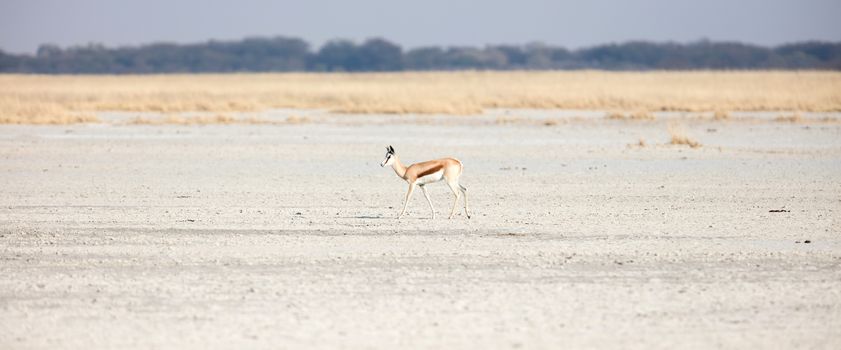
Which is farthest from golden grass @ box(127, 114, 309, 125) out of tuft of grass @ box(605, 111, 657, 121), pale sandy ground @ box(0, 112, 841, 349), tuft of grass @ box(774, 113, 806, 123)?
tuft of grass @ box(774, 113, 806, 123)

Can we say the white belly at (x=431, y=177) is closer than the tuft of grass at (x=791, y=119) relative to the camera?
Yes

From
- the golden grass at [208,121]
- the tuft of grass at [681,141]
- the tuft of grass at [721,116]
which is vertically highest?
the tuft of grass at [681,141]

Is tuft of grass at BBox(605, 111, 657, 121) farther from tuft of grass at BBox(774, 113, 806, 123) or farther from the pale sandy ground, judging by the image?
the pale sandy ground

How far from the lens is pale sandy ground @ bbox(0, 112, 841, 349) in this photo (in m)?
8.88

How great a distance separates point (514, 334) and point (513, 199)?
29.7 ft

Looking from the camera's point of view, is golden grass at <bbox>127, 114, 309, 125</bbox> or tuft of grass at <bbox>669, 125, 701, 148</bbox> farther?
golden grass at <bbox>127, 114, 309, 125</bbox>

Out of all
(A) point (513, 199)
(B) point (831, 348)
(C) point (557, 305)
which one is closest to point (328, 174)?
(A) point (513, 199)

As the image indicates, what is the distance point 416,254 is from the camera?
40.5 feet

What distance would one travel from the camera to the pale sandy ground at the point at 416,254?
8875mm

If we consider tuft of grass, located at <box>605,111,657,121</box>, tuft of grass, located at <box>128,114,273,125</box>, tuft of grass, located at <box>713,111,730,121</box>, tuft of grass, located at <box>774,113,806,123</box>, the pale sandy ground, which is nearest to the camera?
the pale sandy ground

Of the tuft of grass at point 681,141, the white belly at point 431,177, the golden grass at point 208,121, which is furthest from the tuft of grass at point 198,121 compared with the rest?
the white belly at point 431,177

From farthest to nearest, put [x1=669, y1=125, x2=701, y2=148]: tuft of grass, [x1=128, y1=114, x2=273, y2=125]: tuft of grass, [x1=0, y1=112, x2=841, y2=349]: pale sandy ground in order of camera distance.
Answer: [x1=128, y1=114, x2=273, y2=125]: tuft of grass, [x1=669, y1=125, x2=701, y2=148]: tuft of grass, [x1=0, y1=112, x2=841, y2=349]: pale sandy ground

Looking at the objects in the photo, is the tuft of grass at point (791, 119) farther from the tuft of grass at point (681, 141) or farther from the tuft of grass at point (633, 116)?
the tuft of grass at point (681, 141)

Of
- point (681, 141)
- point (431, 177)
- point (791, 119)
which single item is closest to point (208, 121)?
point (681, 141)
